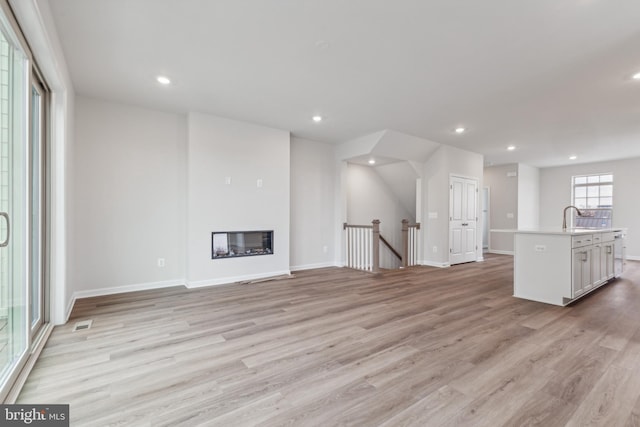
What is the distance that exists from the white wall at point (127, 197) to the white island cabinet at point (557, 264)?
198 inches

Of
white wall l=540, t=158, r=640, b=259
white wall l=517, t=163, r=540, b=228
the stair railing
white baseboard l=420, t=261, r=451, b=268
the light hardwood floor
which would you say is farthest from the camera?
white wall l=517, t=163, r=540, b=228

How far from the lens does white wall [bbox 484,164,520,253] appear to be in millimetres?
8383

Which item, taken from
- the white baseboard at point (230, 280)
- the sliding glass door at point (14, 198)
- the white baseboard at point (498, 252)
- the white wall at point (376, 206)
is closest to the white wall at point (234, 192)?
Result: the white baseboard at point (230, 280)

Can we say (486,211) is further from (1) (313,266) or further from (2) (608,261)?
(1) (313,266)

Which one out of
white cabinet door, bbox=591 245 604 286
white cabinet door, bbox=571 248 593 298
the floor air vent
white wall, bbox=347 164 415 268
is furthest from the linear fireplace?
white cabinet door, bbox=591 245 604 286

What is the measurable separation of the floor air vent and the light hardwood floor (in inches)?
3.4

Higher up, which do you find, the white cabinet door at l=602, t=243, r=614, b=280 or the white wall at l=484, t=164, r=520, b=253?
the white wall at l=484, t=164, r=520, b=253

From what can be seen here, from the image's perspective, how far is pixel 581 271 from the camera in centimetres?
381

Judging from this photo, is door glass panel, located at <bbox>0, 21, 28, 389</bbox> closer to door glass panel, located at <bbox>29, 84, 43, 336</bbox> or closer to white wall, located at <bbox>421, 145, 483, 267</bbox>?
door glass panel, located at <bbox>29, 84, 43, 336</bbox>

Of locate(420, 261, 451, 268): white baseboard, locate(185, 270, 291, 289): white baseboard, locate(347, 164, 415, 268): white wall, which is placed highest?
locate(347, 164, 415, 268): white wall

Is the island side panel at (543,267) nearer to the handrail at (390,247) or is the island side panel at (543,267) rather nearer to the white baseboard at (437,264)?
the white baseboard at (437,264)

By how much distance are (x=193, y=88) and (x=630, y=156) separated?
10210 millimetres

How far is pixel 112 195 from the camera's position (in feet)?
13.3

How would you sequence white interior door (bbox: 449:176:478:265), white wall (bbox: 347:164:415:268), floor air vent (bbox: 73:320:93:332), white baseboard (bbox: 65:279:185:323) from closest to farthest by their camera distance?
floor air vent (bbox: 73:320:93:332) → white baseboard (bbox: 65:279:185:323) → white interior door (bbox: 449:176:478:265) → white wall (bbox: 347:164:415:268)
